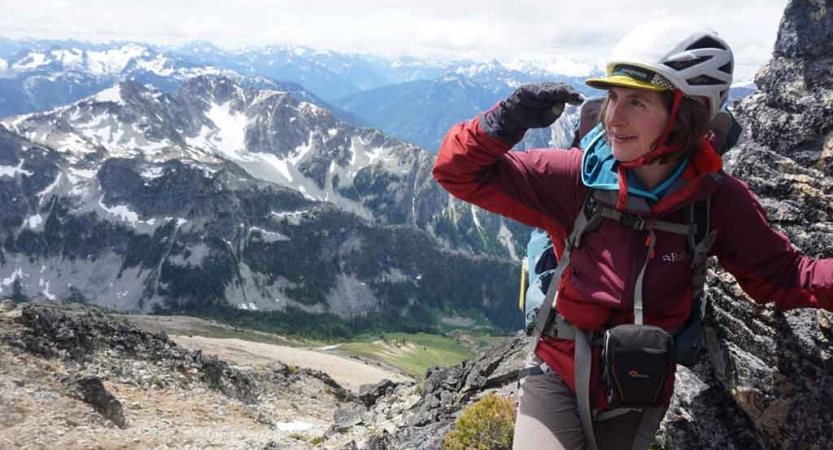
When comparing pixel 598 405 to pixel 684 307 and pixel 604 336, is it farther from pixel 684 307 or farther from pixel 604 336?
pixel 684 307

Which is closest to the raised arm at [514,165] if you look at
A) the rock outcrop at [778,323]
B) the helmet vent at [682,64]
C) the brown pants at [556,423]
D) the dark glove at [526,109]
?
the dark glove at [526,109]

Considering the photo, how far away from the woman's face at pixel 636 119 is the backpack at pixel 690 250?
24.5 inches

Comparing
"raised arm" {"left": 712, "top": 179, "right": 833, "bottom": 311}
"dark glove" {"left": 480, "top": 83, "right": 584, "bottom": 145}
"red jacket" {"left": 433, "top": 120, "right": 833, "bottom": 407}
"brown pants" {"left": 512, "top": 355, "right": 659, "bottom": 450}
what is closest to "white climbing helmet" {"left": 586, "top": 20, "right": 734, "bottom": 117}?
"dark glove" {"left": 480, "top": 83, "right": 584, "bottom": 145}

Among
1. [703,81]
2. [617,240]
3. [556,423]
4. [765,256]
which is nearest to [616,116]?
[703,81]

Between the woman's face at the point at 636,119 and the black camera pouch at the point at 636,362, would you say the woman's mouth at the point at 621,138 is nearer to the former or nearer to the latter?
the woman's face at the point at 636,119

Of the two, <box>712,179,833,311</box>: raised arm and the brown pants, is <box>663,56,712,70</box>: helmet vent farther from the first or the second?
the brown pants

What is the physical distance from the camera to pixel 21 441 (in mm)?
16844

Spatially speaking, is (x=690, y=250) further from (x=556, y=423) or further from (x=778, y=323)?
(x=778, y=323)

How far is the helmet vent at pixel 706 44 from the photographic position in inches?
230

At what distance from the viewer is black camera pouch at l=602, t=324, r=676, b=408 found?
17.8ft

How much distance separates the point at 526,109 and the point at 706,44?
225 centimetres

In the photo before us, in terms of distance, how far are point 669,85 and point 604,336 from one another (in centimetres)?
270

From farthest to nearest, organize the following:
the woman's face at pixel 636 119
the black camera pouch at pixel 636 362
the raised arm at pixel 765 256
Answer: the raised arm at pixel 765 256
the woman's face at pixel 636 119
the black camera pouch at pixel 636 362

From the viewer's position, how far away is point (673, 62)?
18.4 ft
